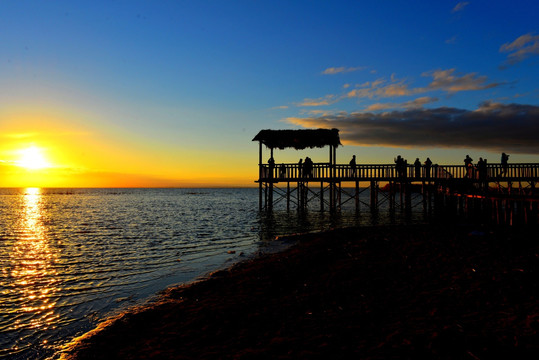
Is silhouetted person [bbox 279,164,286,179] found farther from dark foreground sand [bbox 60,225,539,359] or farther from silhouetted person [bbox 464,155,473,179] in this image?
dark foreground sand [bbox 60,225,539,359]

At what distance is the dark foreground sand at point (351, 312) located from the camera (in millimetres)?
5438

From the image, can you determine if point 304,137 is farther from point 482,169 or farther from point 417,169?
point 482,169

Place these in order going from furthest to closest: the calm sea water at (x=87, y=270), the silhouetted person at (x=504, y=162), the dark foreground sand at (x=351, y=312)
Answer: the silhouetted person at (x=504, y=162), the calm sea water at (x=87, y=270), the dark foreground sand at (x=351, y=312)

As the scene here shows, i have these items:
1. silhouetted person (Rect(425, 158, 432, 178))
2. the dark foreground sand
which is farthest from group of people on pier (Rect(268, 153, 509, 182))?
the dark foreground sand

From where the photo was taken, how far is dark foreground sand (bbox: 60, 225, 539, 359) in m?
5.44

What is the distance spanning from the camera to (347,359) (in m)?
5.09

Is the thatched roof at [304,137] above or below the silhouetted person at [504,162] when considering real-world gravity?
above

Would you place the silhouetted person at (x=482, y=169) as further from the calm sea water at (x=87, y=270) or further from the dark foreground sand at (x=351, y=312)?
the dark foreground sand at (x=351, y=312)

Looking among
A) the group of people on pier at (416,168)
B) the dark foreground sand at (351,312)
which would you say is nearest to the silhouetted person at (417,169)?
the group of people on pier at (416,168)

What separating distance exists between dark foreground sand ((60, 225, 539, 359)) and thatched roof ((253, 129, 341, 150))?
19.9 m

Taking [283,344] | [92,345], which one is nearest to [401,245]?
[283,344]

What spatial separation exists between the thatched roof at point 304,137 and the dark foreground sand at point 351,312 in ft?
65.3

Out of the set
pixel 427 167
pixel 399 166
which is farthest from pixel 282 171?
pixel 427 167

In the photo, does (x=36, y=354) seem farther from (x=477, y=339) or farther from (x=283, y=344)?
(x=477, y=339)
